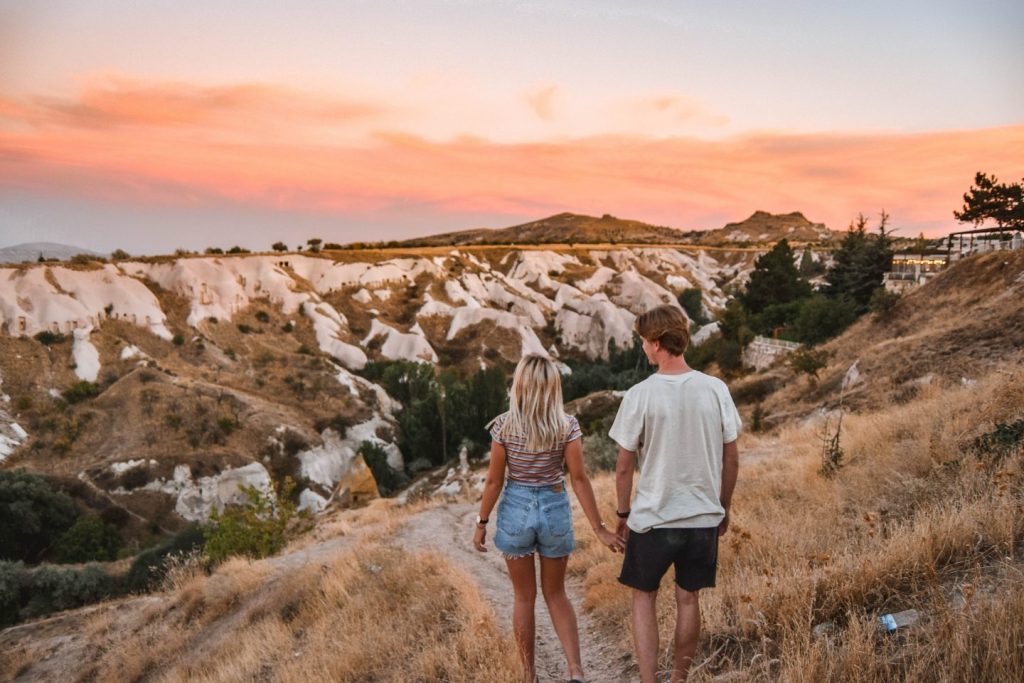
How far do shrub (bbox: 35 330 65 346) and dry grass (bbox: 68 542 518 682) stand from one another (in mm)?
31366

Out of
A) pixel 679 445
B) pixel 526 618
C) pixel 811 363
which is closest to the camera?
pixel 679 445

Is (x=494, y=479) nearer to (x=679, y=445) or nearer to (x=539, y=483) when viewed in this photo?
(x=539, y=483)

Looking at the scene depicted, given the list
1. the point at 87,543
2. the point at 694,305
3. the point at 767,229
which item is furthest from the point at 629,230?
the point at 87,543

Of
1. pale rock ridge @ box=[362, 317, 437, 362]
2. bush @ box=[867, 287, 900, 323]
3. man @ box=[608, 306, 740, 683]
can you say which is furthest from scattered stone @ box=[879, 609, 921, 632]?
pale rock ridge @ box=[362, 317, 437, 362]

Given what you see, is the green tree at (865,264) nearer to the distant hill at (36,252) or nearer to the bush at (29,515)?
the bush at (29,515)

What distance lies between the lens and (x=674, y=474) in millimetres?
2521

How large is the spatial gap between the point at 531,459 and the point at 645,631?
3.26ft

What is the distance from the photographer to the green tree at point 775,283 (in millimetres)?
38438

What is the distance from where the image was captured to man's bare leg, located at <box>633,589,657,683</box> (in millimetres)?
2662

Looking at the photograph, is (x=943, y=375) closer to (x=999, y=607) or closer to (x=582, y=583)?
(x=582, y=583)

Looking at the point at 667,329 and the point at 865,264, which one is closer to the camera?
the point at 667,329

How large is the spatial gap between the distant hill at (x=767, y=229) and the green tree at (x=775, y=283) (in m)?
Result: 105

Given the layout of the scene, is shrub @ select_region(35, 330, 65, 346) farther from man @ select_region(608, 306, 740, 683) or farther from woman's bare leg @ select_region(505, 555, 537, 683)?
man @ select_region(608, 306, 740, 683)

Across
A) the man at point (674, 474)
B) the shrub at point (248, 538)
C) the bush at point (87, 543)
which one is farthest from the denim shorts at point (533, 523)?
the bush at point (87, 543)
